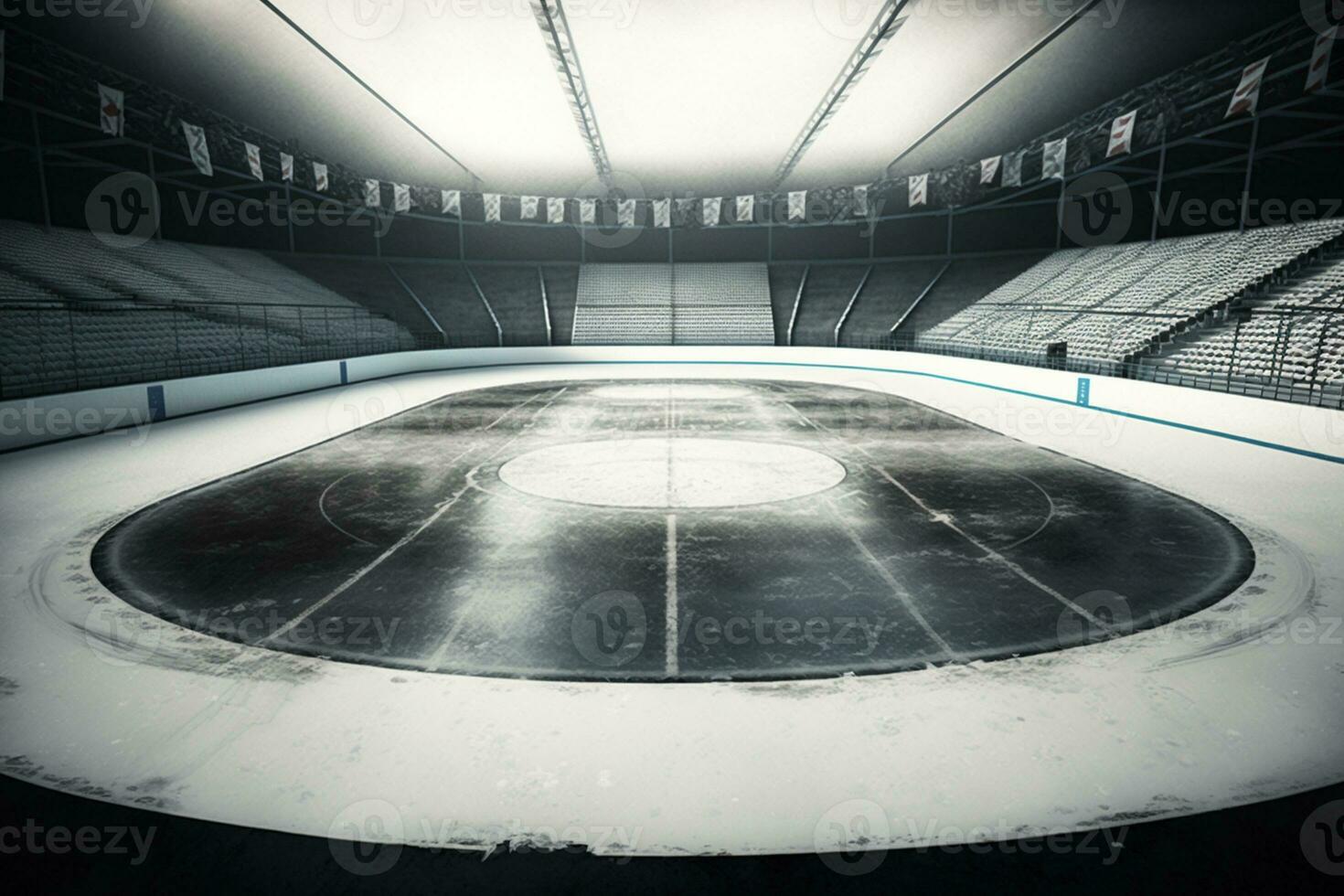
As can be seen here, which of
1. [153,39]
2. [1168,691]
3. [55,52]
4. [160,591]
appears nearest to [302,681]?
[160,591]

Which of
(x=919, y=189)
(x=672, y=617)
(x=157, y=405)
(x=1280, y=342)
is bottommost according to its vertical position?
(x=672, y=617)

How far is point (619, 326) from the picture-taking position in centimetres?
3381

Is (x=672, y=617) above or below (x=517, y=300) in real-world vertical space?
below

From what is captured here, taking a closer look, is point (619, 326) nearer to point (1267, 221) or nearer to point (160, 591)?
point (1267, 221)

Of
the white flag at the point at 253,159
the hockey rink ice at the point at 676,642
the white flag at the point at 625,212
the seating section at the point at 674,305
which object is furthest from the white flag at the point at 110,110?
the white flag at the point at 625,212

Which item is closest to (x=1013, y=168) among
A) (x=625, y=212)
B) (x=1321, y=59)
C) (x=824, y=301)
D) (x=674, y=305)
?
(x=824, y=301)

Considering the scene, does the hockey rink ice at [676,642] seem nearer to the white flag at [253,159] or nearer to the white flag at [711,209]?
the white flag at [253,159]

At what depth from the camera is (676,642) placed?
4684 millimetres

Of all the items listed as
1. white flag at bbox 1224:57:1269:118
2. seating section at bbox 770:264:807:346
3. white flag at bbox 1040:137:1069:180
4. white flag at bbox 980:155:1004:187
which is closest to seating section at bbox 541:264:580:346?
seating section at bbox 770:264:807:346

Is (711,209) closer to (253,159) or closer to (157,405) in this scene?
(253,159)

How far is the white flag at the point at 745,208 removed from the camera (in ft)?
109

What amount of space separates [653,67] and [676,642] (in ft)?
60.4

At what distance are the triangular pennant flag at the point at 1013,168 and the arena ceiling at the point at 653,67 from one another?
685 millimetres

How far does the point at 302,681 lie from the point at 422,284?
3233 centimetres
